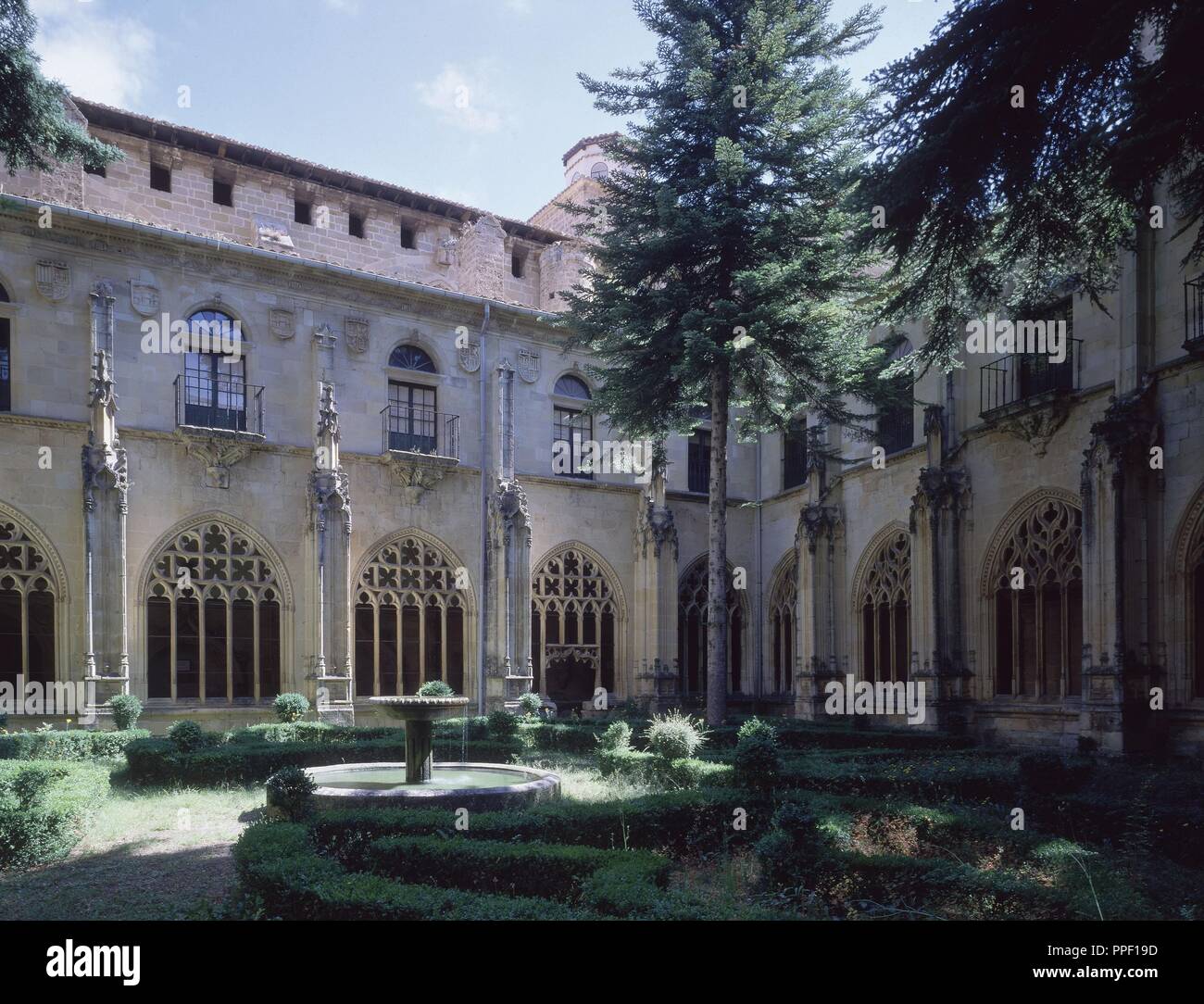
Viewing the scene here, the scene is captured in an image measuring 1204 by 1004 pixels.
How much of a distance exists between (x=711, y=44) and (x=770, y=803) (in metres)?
13.4

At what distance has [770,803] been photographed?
10312 millimetres

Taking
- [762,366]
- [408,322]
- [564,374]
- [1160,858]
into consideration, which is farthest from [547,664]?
[1160,858]

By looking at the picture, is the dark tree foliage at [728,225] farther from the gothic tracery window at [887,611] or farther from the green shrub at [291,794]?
Answer: the green shrub at [291,794]

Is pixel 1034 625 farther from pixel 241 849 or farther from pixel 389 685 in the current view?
pixel 241 849

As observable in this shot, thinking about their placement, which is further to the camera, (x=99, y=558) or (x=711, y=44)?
(x=99, y=558)

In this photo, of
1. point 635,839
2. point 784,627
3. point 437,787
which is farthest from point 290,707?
point 784,627

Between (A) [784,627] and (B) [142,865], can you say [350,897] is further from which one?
(A) [784,627]

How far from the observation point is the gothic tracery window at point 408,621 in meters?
22.5

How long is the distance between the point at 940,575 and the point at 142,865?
15.7 m

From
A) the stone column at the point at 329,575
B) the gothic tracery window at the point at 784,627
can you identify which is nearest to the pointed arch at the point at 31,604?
the stone column at the point at 329,575

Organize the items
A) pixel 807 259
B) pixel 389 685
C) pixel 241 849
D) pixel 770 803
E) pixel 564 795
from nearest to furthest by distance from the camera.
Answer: pixel 241 849 → pixel 770 803 → pixel 564 795 → pixel 807 259 → pixel 389 685

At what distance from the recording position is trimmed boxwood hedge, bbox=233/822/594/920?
20.5ft

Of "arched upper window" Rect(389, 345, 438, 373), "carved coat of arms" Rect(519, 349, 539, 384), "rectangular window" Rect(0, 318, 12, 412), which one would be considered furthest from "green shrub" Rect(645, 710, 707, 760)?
"rectangular window" Rect(0, 318, 12, 412)

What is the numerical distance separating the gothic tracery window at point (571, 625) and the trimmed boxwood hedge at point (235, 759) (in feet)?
30.9
